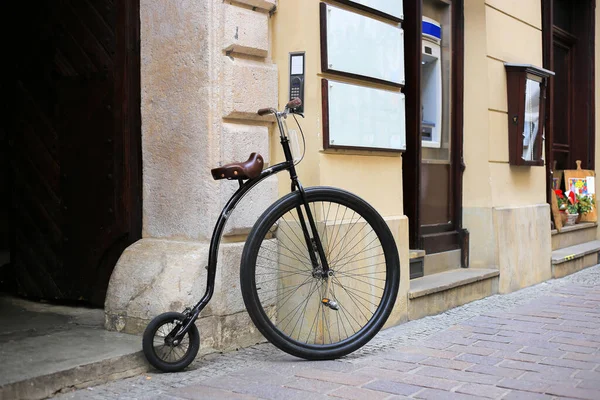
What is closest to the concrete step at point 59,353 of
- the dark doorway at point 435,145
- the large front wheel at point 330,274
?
the large front wheel at point 330,274

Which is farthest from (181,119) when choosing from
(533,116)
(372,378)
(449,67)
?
(533,116)

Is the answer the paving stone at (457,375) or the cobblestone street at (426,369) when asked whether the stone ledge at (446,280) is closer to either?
the cobblestone street at (426,369)

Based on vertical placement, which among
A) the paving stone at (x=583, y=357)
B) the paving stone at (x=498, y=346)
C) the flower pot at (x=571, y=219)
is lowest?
the paving stone at (x=583, y=357)

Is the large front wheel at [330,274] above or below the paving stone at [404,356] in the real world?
above

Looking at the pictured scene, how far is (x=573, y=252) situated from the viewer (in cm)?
814

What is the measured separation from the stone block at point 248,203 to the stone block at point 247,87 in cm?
40

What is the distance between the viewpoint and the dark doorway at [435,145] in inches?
234

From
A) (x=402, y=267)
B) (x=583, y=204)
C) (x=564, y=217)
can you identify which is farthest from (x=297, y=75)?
(x=583, y=204)

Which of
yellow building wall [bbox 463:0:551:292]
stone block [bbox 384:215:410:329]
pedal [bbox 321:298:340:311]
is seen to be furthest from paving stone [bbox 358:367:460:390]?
yellow building wall [bbox 463:0:551:292]

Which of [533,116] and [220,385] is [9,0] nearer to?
[220,385]

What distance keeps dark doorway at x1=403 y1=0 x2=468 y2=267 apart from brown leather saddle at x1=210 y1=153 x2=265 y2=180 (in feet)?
7.66

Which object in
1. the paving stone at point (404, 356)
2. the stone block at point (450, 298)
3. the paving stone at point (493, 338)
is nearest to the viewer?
the paving stone at point (404, 356)

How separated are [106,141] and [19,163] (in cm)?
88

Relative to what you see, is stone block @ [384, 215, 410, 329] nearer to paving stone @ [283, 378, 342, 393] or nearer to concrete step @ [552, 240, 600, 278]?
paving stone @ [283, 378, 342, 393]
